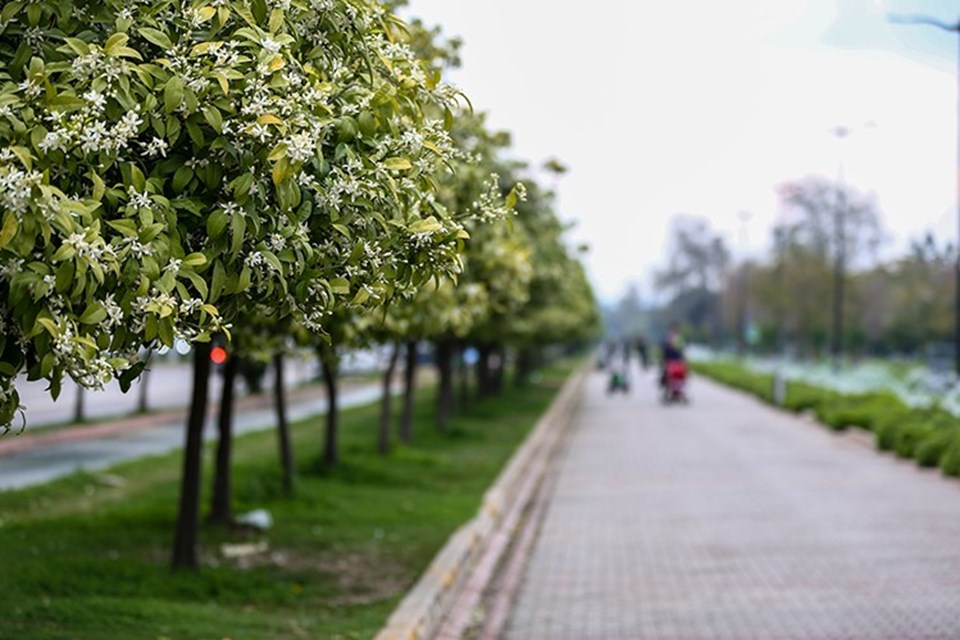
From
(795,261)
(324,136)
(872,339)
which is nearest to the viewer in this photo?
(324,136)

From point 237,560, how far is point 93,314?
298 inches

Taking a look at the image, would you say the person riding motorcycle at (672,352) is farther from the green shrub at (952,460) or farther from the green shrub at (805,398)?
the green shrub at (952,460)

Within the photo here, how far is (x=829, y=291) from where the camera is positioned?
72688 millimetres

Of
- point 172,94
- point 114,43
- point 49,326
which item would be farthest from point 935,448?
point 49,326

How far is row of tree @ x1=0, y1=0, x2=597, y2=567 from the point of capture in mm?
3891

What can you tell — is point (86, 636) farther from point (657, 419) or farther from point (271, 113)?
point (657, 419)

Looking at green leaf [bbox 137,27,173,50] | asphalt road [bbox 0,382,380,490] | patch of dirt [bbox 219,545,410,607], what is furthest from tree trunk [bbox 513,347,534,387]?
green leaf [bbox 137,27,173,50]

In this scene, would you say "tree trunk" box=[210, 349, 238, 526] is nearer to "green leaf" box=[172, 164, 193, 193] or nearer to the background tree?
"green leaf" box=[172, 164, 193, 193]

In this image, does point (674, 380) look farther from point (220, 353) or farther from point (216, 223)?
point (216, 223)

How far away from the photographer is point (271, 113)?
4438 mm

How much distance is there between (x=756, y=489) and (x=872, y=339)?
75957mm

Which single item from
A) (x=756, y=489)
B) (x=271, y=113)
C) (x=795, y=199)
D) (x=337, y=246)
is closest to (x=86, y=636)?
(x=337, y=246)

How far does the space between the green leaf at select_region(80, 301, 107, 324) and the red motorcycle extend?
36929mm

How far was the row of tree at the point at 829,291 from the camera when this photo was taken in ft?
231
